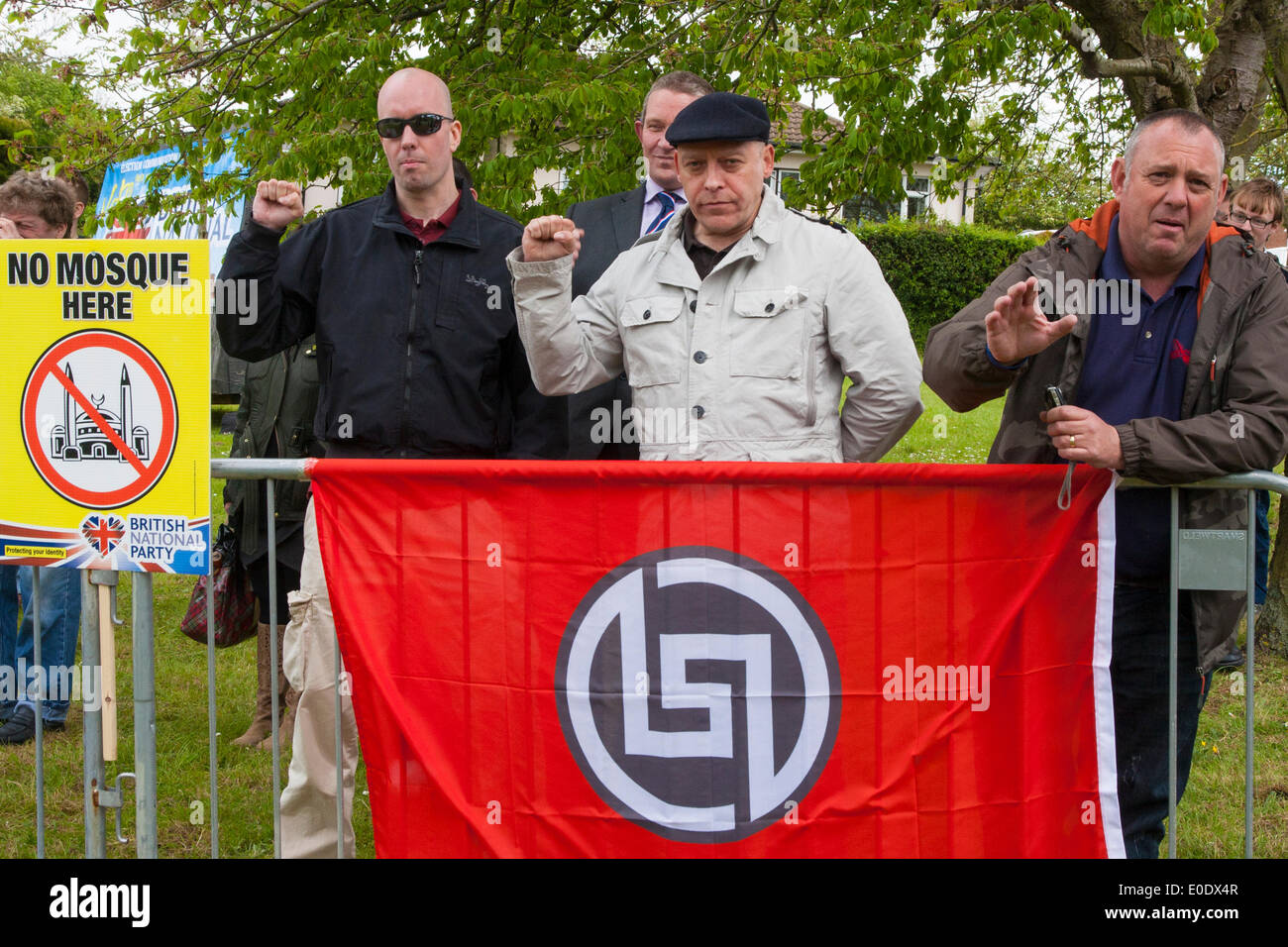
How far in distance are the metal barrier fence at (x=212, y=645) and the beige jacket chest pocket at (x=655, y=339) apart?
3.43 feet

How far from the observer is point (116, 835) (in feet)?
11.8

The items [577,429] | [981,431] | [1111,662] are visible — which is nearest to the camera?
[1111,662]

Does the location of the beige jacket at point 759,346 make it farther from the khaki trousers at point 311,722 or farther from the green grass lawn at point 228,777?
the green grass lawn at point 228,777

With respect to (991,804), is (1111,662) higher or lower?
higher

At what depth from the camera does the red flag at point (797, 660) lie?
3.31 metres

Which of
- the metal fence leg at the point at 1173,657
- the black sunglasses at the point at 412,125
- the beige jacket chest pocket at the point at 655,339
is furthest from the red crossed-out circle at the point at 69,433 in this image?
the metal fence leg at the point at 1173,657

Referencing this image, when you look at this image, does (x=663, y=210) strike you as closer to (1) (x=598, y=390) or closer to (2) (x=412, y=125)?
(1) (x=598, y=390)

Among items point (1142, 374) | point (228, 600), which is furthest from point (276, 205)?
point (1142, 374)

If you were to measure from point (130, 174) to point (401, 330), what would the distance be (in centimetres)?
654

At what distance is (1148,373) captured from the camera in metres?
3.48

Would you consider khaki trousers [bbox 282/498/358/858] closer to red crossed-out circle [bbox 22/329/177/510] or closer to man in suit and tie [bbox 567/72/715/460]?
red crossed-out circle [bbox 22/329/177/510]

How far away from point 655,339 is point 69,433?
68.2 inches

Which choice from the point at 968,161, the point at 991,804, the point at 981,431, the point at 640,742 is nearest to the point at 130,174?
the point at 968,161
